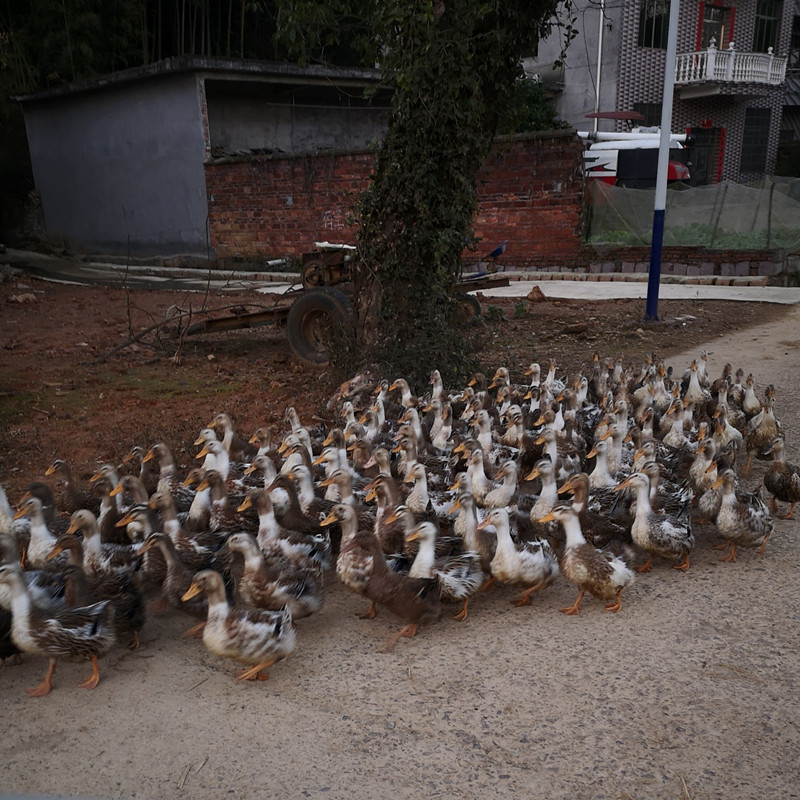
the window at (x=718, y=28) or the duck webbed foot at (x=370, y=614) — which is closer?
the duck webbed foot at (x=370, y=614)

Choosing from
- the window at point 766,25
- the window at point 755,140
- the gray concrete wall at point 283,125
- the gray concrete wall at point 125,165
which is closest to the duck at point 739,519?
the gray concrete wall at point 283,125

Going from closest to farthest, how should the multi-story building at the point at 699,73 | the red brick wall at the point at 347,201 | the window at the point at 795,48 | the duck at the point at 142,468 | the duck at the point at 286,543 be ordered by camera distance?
the duck at the point at 286,543, the duck at the point at 142,468, the red brick wall at the point at 347,201, the multi-story building at the point at 699,73, the window at the point at 795,48

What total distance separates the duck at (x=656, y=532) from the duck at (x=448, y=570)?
107 cm

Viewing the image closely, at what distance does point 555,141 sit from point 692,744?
15754 mm

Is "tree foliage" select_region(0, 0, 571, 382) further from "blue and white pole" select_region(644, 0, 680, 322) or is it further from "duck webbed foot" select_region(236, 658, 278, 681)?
"duck webbed foot" select_region(236, 658, 278, 681)

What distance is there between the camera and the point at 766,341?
1161 centimetres

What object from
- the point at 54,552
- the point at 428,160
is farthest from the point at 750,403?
the point at 54,552

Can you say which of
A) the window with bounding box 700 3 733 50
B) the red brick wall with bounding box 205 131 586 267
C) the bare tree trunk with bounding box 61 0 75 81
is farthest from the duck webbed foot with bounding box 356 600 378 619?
the window with bounding box 700 3 733 50

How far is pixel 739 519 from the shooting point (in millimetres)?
4992

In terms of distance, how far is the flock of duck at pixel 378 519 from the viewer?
417 centimetres

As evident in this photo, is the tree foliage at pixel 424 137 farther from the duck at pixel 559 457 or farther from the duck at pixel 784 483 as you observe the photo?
the duck at pixel 784 483

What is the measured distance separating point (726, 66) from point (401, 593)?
27116 mm

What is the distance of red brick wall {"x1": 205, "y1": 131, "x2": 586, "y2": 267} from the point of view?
57.4 ft

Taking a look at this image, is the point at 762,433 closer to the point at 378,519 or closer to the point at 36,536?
the point at 378,519
